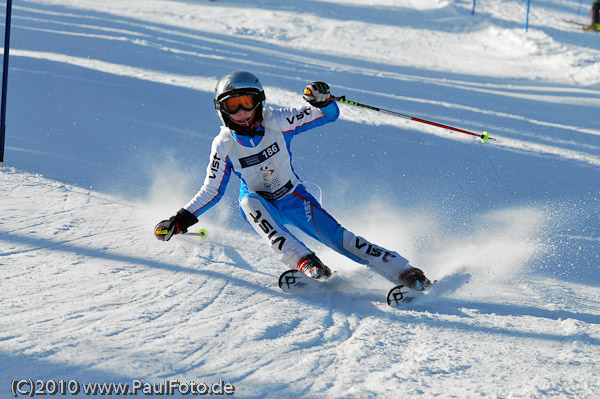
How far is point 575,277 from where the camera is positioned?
4.59 meters

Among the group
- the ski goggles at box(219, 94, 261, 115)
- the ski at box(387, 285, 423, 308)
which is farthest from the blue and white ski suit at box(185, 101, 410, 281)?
the ski at box(387, 285, 423, 308)

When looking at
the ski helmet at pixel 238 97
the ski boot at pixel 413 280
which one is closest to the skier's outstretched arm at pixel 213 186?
the ski helmet at pixel 238 97

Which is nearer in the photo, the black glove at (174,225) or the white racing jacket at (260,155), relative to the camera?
the black glove at (174,225)

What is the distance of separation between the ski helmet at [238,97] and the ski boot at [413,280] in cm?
154

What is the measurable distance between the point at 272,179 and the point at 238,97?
699 millimetres

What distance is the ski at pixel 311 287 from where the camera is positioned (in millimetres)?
3863

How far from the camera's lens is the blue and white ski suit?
4582 millimetres

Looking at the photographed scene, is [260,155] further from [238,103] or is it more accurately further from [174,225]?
[174,225]

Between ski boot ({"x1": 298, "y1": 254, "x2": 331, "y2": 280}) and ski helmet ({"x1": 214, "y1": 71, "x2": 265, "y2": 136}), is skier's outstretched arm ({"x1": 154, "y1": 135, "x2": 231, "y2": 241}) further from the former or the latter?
ski boot ({"x1": 298, "y1": 254, "x2": 331, "y2": 280})

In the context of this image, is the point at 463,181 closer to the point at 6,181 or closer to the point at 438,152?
the point at 438,152

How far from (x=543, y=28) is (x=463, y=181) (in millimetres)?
12082

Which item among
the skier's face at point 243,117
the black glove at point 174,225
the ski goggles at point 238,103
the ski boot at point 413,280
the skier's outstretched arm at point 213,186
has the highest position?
the ski goggles at point 238,103

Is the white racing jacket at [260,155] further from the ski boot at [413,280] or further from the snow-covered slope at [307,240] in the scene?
the ski boot at [413,280]

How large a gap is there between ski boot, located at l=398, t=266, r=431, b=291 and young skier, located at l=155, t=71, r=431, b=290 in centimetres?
14
